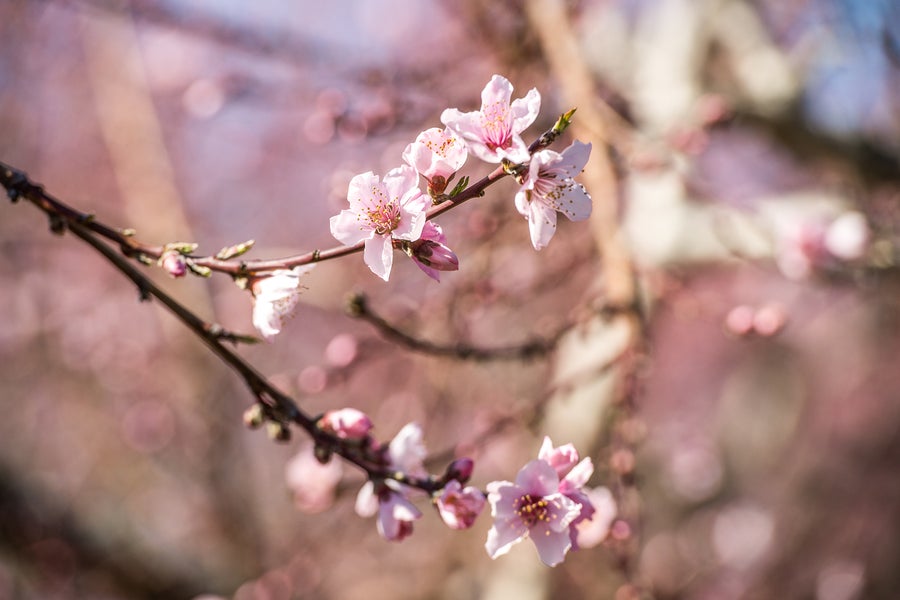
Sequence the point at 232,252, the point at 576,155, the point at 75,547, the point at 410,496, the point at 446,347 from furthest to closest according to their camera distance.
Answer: the point at 75,547 → the point at 446,347 → the point at 410,496 → the point at 232,252 → the point at 576,155

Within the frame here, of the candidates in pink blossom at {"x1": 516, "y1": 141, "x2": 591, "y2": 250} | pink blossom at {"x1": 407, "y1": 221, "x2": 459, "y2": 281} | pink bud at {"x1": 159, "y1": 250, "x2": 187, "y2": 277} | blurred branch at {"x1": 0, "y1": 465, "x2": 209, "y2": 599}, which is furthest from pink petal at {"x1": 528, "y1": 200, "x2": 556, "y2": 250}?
blurred branch at {"x1": 0, "y1": 465, "x2": 209, "y2": 599}

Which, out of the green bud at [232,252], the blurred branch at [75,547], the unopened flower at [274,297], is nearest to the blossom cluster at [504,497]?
the unopened flower at [274,297]

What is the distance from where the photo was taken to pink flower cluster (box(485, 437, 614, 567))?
36.6 inches

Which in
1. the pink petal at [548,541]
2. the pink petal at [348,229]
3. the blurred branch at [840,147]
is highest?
the blurred branch at [840,147]

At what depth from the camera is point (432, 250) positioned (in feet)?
2.89

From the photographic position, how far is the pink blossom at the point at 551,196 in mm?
841

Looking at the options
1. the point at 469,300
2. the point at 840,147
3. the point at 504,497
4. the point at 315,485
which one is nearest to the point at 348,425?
the point at 504,497

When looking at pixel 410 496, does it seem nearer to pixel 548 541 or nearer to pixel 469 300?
pixel 548 541

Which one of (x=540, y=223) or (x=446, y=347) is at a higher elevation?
(x=446, y=347)

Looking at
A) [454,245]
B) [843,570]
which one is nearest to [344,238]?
[454,245]

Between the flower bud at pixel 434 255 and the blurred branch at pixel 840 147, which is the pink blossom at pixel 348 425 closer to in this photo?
the flower bud at pixel 434 255

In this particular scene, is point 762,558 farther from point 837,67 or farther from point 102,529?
point 102,529

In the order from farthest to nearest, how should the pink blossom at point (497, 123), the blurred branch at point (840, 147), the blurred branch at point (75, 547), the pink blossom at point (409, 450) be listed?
the blurred branch at point (840, 147), the blurred branch at point (75, 547), the pink blossom at point (409, 450), the pink blossom at point (497, 123)

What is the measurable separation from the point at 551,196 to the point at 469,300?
1034 millimetres
